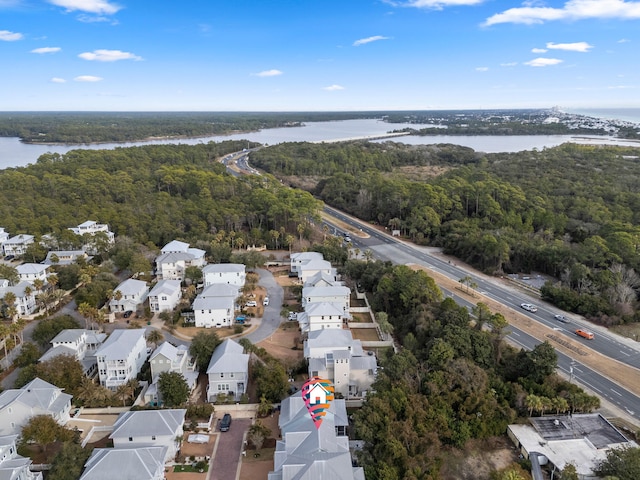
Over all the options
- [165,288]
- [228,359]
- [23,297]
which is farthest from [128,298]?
[228,359]

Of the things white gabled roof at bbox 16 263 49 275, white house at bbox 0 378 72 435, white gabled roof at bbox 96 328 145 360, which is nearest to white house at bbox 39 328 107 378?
white gabled roof at bbox 96 328 145 360

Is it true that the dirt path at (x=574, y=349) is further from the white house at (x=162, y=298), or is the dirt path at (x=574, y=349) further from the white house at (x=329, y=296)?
the white house at (x=162, y=298)

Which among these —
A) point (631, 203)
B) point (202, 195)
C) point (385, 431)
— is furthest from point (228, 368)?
point (631, 203)

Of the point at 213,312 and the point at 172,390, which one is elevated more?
the point at 172,390

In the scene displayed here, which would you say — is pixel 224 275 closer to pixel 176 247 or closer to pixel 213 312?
pixel 213 312

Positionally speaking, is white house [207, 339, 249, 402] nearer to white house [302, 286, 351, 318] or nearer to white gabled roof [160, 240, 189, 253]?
white house [302, 286, 351, 318]

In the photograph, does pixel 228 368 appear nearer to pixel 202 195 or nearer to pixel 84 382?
pixel 84 382

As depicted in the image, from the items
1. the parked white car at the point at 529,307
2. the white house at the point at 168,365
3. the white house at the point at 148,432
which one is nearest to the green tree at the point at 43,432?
the white house at the point at 148,432
